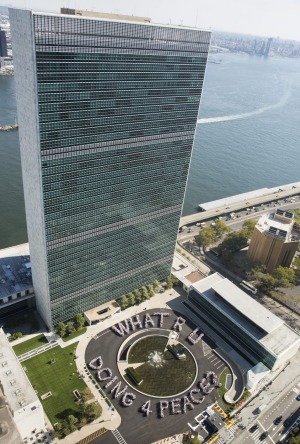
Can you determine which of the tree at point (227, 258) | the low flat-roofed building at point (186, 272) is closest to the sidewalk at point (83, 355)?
the low flat-roofed building at point (186, 272)

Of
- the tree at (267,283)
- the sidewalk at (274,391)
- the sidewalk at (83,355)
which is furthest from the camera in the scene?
the tree at (267,283)

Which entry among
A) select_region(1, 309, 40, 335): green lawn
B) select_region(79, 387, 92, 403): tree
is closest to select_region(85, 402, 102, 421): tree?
select_region(79, 387, 92, 403): tree

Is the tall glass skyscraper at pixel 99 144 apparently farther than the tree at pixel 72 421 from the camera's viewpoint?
No

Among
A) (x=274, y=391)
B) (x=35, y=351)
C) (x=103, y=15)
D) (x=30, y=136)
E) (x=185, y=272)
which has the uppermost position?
(x=103, y=15)

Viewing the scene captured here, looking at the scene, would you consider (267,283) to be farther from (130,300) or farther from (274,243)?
(130,300)

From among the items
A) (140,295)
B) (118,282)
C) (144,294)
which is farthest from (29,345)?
(144,294)

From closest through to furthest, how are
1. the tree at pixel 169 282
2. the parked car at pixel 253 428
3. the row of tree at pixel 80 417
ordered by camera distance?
the row of tree at pixel 80 417
the parked car at pixel 253 428
the tree at pixel 169 282

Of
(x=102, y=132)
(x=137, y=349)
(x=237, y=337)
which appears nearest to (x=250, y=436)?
(x=237, y=337)

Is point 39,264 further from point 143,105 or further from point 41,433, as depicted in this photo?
point 143,105

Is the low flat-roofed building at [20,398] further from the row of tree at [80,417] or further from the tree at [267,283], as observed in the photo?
the tree at [267,283]
